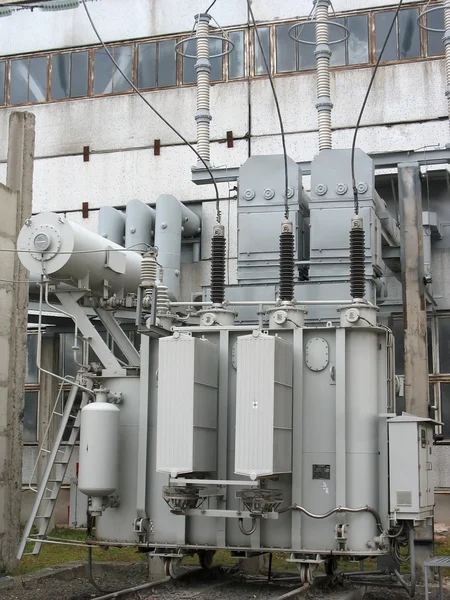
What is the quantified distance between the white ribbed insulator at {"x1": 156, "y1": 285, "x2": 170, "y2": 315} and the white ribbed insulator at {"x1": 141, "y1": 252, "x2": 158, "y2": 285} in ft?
0.54

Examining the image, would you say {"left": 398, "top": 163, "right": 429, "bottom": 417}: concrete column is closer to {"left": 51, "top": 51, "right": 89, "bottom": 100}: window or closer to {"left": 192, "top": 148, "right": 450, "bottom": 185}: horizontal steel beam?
{"left": 192, "top": 148, "right": 450, "bottom": 185}: horizontal steel beam

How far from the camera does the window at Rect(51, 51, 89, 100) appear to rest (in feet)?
66.9

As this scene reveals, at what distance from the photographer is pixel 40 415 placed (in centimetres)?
1950

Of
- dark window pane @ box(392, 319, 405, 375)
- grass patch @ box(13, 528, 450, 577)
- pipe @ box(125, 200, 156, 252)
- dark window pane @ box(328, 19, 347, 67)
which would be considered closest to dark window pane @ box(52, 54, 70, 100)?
pipe @ box(125, 200, 156, 252)

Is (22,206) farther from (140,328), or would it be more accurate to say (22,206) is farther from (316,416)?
(316,416)

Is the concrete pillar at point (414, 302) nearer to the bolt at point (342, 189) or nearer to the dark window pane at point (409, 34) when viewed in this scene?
the bolt at point (342, 189)

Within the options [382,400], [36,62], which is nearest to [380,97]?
[36,62]

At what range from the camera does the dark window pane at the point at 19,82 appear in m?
20.8

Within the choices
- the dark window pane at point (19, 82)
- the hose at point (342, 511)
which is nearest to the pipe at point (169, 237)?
the dark window pane at point (19, 82)

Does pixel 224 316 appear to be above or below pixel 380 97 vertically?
below

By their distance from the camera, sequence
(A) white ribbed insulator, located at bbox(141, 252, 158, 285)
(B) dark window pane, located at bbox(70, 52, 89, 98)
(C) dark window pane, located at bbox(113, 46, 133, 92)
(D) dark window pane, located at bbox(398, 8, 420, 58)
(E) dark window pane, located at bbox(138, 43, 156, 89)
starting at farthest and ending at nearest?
(B) dark window pane, located at bbox(70, 52, 89, 98) → (C) dark window pane, located at bbox(113, 46, 133, 92) → (E) dark window pane, located at bbox(138, 43, 156, 89) → (D) dark window pane, located at bbox(398, 8, 420, 58) → (A) white ribbed insulator, located at bbox(141, 252, 158, 285)

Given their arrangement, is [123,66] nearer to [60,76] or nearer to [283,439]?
[60,76]

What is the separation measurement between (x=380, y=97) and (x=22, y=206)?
844 centimetres

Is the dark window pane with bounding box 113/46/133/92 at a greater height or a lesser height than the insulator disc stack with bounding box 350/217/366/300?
greater
